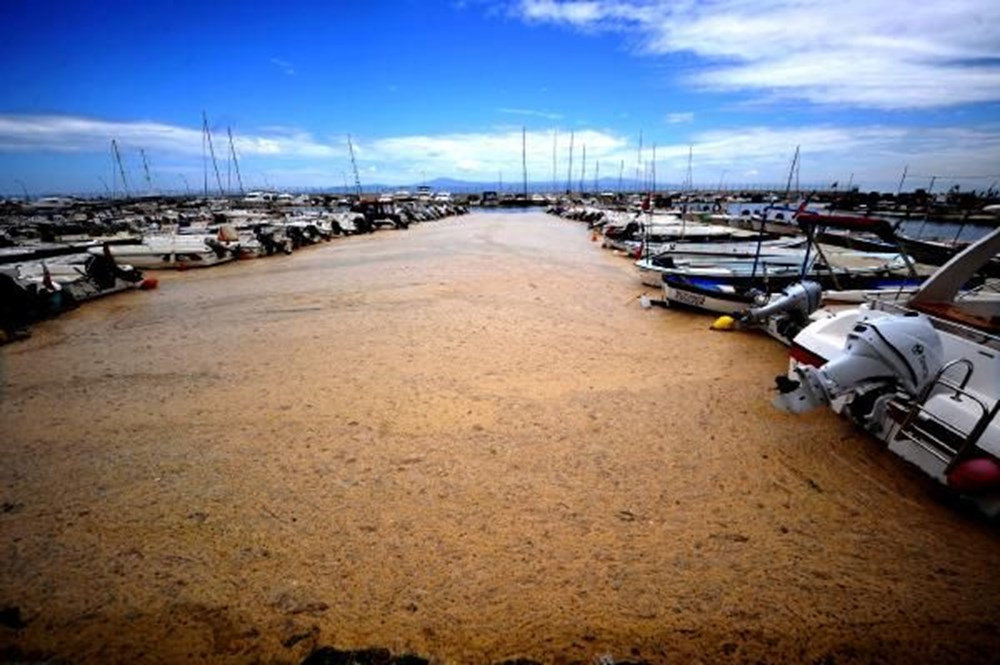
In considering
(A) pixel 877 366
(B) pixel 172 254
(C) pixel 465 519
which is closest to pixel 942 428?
(A) pixel 877 366

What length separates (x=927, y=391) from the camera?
509 cm

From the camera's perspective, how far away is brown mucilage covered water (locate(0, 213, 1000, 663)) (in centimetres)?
370

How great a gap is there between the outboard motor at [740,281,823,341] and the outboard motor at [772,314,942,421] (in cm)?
539

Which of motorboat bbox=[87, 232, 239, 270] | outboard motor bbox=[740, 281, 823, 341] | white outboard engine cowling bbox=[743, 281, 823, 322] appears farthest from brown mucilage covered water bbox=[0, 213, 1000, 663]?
motorboat bbox=[87, 232, 239, 270]

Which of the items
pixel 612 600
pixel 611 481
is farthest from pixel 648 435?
pixel 612 600

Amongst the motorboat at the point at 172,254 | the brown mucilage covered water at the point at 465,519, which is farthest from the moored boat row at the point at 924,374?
the motorboat at the point at 172,254

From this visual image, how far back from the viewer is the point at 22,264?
16.8 metres

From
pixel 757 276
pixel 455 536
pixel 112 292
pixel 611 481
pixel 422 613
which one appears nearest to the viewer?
pixel 422 613

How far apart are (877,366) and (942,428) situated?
2.83ft

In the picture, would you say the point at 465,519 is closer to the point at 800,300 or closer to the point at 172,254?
the point at 800,300

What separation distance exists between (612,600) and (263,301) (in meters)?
15.3

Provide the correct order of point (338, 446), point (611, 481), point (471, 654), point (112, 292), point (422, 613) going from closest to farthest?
point (471, 654)
point (422, 613)
point (611, 481)
point (338, 446)
point (112, 292)

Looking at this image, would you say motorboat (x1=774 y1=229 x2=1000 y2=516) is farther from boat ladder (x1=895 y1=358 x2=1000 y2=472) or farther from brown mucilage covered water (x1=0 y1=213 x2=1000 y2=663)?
brown mucilage covered water (x1=0 y1=213 x2=1000 y2=663)

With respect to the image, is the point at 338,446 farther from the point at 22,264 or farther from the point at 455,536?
the point at 22,264
